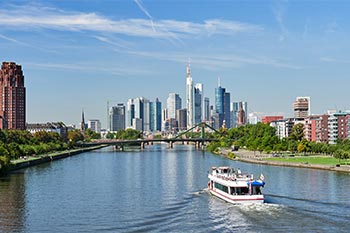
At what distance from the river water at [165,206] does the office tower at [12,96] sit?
280ft

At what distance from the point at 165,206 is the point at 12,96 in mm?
105705

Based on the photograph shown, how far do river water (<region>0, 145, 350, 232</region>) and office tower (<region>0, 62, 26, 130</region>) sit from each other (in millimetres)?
85410

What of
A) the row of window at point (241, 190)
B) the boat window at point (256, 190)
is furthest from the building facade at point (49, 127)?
the boat window at point (256, 190)

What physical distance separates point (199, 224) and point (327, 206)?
23.8 ft

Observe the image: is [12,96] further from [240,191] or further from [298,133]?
[240,191]

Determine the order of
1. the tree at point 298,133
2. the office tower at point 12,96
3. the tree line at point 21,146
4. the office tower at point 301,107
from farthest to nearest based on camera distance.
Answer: the office tower at point 301,107, the office tower at point 12,96, the tree at point 298,133, the tree line at point 21,146

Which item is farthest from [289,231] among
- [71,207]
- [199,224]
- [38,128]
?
[38,128]

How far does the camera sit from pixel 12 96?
131 m

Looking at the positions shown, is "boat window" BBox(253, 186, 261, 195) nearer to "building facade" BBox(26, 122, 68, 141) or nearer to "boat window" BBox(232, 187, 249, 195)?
"boat window" BBox(232, 187, 249, 195)

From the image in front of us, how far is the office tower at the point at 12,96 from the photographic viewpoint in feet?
427

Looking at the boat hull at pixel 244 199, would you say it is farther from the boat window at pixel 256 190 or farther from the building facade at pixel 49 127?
the building facade at pixel 49 127

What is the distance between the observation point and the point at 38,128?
15812cm

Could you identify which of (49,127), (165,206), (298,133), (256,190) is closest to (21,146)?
(298,133)

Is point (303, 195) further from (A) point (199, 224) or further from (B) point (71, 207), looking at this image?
(B) point (71, 207)
